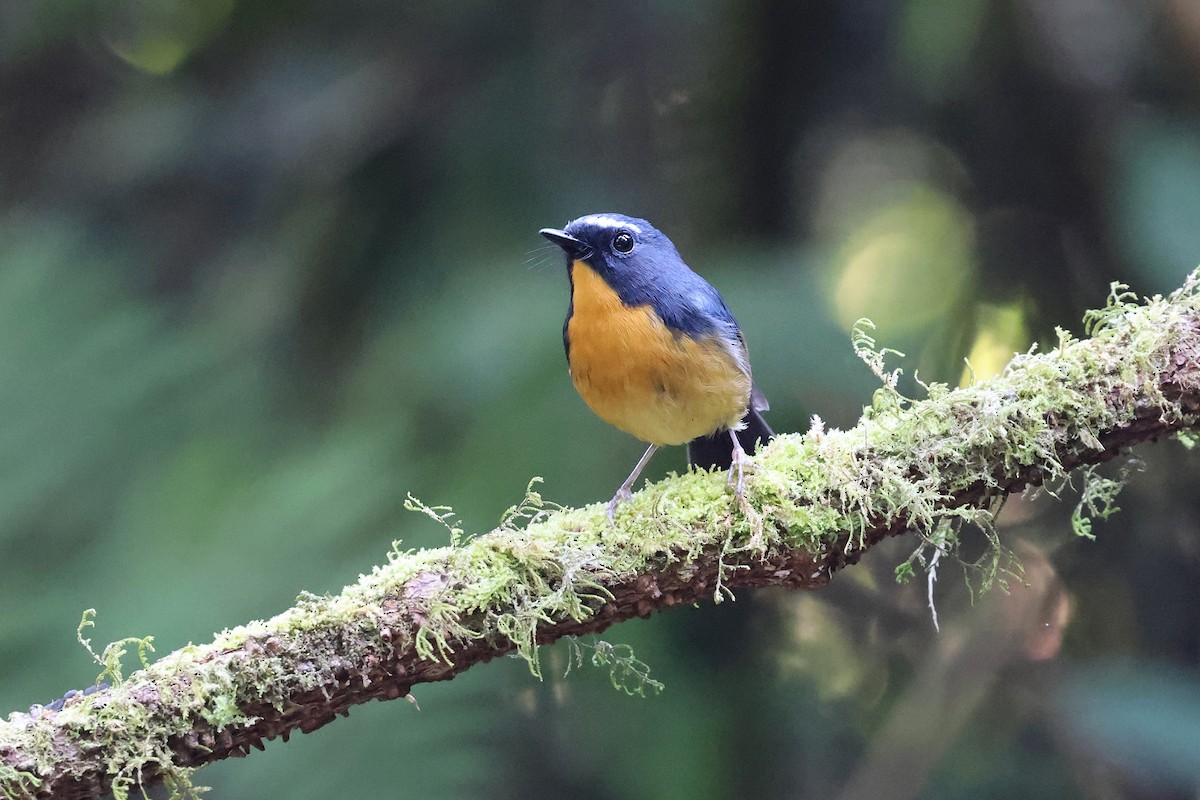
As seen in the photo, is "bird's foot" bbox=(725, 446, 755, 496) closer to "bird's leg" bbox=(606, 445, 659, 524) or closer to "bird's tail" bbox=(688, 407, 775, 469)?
"bird's leg" bbox=(606, 445, 659, 524)

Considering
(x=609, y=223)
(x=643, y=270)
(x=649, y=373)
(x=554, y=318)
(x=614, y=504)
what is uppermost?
(x=554, y=318)

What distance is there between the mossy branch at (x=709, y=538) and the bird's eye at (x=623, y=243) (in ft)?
2.74

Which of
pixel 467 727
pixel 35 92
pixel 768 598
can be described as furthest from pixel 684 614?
pixel 35 92

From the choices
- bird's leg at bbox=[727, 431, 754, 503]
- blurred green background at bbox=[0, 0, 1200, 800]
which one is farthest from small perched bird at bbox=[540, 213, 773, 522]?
blurred green background at bbox=[0, 0, 1200, 800]

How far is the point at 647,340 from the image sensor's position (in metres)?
2.84

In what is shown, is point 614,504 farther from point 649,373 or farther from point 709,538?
point 649,373

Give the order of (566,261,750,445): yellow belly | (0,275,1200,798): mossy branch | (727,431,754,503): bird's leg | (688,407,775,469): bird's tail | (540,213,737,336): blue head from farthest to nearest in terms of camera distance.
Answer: (688,407,775,469): bird's tail
(540,213,737,336): blue head
(566,261,750,445): yellow belly
(727,431,754,503): bird's leg
(0,275,1200,798): mossy branch

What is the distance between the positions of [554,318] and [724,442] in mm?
751

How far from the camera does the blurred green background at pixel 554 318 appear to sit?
10.9 ft

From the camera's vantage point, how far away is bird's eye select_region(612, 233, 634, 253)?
303 centimetres

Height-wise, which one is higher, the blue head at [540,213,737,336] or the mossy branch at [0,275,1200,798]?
the blue head at [540,213,737,336]

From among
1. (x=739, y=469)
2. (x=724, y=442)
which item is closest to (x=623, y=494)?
(x=739, y=469)

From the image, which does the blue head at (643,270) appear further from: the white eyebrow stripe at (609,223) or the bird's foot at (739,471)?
the bird's foot at (739,471)

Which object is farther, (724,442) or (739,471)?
(724,442)
